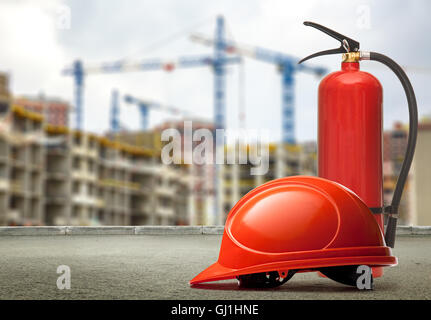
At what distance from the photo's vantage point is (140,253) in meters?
6.20

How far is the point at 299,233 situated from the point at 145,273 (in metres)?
1.37

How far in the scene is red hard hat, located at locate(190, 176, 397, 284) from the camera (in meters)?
4.00

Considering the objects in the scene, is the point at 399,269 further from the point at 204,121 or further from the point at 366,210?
the point at 204,121

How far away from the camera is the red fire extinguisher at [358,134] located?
16.3ft

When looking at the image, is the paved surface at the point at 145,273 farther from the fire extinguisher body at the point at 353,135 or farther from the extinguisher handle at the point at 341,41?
the extinguisher handle at the point at 341,41

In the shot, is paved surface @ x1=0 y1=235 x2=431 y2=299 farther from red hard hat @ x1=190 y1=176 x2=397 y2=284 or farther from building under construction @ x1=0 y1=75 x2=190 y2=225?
building under construction @ x1=0 y1=75 x2=190 y2=225

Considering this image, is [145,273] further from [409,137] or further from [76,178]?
[76,178]

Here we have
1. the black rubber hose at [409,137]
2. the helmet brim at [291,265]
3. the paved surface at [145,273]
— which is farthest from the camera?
the black rubber hose at [409,137]

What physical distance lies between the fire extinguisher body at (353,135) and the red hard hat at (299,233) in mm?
782

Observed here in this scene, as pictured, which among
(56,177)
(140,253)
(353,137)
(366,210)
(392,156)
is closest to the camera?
(366,210)

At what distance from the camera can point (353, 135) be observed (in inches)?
195

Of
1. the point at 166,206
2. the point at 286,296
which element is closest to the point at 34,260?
the point at 286,296

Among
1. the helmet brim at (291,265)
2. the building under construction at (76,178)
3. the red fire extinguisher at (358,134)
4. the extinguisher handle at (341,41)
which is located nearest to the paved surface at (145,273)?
the helmet brim at (291,265)

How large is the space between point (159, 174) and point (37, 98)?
51155 millimetres
